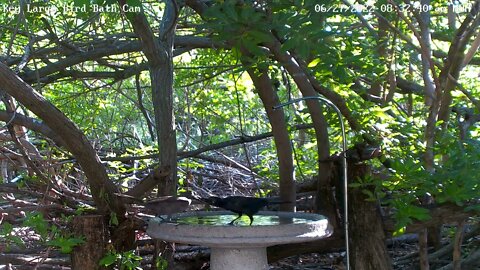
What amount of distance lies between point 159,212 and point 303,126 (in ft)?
7.58

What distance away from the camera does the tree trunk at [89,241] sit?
482 centimetres

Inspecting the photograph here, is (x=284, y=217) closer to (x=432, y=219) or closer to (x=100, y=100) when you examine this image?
(x=432, y=219)

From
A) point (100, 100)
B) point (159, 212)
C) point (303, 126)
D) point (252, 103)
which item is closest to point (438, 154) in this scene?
point (303, 126)

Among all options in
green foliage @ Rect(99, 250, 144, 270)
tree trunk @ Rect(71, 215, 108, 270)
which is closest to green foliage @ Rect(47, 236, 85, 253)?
tree trunk @ Rect(71, 215, 108, 270)

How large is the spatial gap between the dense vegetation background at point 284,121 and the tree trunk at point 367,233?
1cm

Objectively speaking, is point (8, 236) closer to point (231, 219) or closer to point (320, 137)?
point (231, 219)

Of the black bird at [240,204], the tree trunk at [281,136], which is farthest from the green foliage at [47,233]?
the tree trunk at [281,136]

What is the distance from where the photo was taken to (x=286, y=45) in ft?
13.3

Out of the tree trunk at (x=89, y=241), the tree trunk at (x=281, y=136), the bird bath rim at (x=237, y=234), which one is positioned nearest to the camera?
the bird bath rim at (x=237, y=234)

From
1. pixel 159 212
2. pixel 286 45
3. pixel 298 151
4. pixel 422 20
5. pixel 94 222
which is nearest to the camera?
pixel 286 45

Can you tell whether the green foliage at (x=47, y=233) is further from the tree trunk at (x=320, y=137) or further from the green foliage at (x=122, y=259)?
the tree trunk at (x=320, y=137)

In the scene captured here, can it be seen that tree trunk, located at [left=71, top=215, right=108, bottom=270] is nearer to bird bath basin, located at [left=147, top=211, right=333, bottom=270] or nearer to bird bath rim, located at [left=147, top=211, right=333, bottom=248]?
bird bath basin, located at [left=147, top=211, right=333, bottom=270]

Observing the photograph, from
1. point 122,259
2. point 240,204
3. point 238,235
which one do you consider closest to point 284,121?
point 240,204

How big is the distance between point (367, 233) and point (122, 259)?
1.86 m
